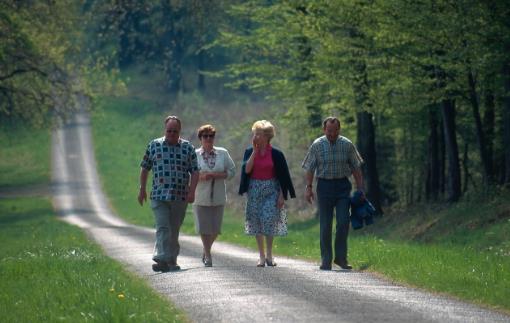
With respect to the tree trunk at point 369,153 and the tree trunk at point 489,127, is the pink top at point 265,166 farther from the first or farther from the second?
the tree trunk at point 369,153

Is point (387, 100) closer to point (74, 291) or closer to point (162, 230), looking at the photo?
point (162, 230)

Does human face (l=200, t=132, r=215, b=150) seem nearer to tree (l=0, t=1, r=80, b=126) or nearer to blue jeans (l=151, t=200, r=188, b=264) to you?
blue jeans (l=151, t=200, r=188, b=264)

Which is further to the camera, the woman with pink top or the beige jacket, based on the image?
the beige jacket

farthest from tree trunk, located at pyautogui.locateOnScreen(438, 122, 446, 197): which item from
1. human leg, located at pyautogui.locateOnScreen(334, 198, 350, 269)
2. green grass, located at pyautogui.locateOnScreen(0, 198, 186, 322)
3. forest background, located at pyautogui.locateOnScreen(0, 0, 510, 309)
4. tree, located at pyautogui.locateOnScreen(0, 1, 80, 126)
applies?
human leg, located at pyautogui.locateOnScreen(334, 198, 350, 269)

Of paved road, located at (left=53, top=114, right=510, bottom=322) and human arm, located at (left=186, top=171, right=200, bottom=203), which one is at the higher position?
human arm, located at (left=186, top=171, right=200, bottom=203)

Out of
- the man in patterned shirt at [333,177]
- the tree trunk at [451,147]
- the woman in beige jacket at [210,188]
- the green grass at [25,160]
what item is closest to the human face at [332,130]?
the man in patterned shirt at [333,177]

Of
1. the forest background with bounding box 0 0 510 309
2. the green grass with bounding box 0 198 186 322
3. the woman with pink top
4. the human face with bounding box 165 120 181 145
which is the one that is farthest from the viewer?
the forest background with bounding box 0 0 510 309

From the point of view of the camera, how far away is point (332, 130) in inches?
651

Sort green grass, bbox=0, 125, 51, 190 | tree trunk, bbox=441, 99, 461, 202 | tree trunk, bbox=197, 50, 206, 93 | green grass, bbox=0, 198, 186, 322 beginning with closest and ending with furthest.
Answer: green grass, bbox=0, 198, 186, 322 < tree trunk, bbox=441, 99, 461, 202 < green grass, bbox=0, 125, 51, 190 < tree trunk, bbox=197, 50, 206, 93

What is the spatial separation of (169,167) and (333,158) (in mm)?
2306

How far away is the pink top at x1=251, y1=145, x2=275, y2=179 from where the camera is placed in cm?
1675

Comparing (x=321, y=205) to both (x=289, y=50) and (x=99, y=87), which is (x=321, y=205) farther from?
(x=99, y=87)

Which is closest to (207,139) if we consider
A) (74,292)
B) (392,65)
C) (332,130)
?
(332,130)

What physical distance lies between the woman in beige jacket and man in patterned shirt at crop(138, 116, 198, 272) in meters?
0.86
